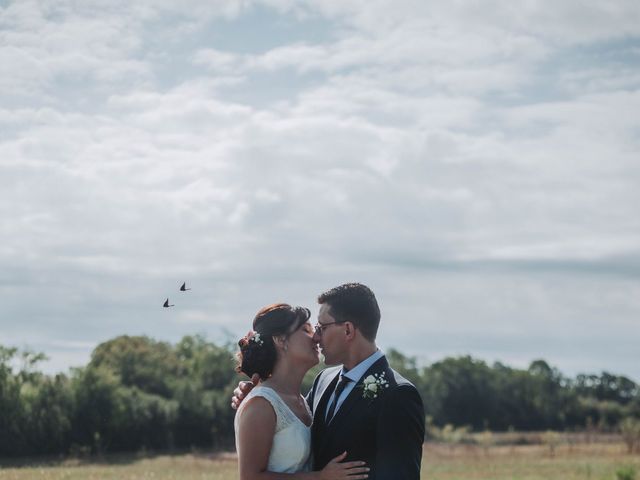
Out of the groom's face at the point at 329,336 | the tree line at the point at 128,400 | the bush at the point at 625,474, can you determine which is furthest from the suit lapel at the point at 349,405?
the tree line at the point at 128,400

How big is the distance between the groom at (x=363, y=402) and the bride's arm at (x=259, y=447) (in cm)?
15

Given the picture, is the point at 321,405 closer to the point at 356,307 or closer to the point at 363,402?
the point at 363,402

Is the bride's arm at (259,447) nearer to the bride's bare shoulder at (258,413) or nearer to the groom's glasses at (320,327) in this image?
the bride's bare shoulder at (258,413)

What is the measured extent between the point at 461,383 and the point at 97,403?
41.9 m

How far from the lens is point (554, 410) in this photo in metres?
77.3

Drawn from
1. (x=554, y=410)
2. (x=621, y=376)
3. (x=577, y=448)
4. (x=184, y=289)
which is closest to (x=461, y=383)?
(x=554, y=410)

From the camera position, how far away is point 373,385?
609 centimetres

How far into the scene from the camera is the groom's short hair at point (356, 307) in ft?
20.6

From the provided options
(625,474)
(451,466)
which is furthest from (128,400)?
(625,474)

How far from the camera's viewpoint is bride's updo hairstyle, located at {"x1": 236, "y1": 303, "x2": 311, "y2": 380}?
21.3 feet

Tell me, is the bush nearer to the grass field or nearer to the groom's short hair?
the grass field

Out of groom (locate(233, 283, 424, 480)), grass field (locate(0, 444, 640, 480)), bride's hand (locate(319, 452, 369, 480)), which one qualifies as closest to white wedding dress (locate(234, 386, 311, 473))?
groom (locate(233, 283, 424, 480))

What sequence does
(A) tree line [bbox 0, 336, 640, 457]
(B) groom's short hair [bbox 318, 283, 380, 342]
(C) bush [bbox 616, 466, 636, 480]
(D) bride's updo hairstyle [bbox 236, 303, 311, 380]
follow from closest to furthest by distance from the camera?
(B) groom's short hair [bbox 318, 283, 380, 342] → (D) bride's updo hairstyle [bbox 236, 303, 311, 380] → (C) bush [bbox 616, 466, 636, 480] → (A) tree line [bbox 0, 336, 640, 457]

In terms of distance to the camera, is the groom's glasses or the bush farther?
the bush
